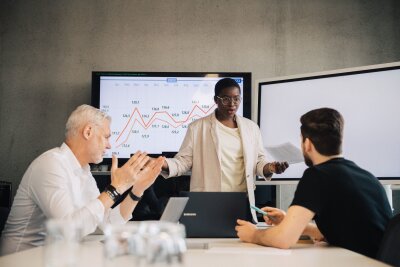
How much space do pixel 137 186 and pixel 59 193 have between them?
45 cm

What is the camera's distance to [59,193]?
1.90 meters

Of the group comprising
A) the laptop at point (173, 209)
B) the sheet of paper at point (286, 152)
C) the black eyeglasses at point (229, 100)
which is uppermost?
the black eyeglasses at point (229, 100)

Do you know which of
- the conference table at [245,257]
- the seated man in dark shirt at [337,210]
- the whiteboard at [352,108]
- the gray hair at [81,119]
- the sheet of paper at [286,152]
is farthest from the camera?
the whiteboard at [352,108]

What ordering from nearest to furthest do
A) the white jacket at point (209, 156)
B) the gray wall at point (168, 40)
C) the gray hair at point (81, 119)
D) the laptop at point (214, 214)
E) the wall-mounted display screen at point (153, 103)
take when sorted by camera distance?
the laptop at point (214, 214), the gray hair at point (81, 119), the white jacket at point (209, 156), the wall-mounted display screen at point (153, 103), the gray wall at point (168, 40)

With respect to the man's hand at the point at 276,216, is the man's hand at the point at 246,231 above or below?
below

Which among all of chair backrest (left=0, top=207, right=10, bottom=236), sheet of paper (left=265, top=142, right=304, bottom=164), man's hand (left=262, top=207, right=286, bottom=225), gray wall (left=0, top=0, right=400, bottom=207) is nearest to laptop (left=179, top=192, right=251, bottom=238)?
man's hand (left=262, top=207, right=286, bottom=225)

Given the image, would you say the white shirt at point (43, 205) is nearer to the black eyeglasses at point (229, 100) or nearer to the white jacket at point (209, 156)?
the white jacket at point (209, 156)

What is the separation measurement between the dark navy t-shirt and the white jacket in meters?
1.40

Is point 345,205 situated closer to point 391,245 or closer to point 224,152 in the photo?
point 391,245

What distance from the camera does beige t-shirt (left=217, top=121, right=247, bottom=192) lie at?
327 cm

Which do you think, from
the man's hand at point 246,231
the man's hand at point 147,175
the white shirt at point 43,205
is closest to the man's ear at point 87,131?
the white shirt at point 43,205

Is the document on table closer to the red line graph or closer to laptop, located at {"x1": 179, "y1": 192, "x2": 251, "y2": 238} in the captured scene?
laptop, located at {"x1": 179, "y1": 192, "x2": 251, "y2": 238}

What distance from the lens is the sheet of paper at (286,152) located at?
9.23ft

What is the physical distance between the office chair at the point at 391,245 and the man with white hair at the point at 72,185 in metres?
1.03
